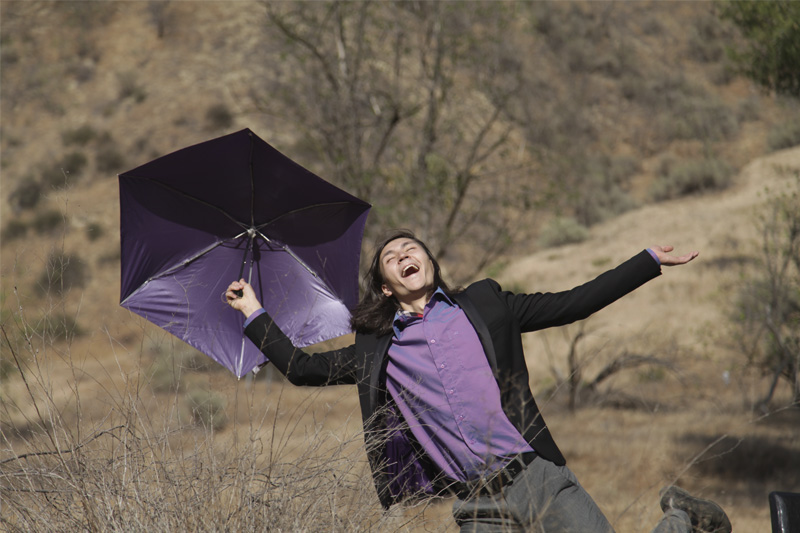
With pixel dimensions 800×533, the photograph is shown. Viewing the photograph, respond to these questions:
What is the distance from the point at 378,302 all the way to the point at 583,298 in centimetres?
84

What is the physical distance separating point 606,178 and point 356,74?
29585mm

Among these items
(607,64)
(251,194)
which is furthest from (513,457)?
(607,64)

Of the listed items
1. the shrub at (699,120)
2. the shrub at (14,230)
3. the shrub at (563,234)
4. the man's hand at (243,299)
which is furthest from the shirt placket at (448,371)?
the shrub at (699,120)

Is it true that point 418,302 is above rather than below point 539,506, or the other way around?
above

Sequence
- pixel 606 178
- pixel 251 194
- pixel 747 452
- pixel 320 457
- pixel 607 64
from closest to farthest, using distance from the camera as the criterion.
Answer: pixel 320 457 → pixel 251 194 → pixel 747 452 → pixel 606 178 → pixel 607 64

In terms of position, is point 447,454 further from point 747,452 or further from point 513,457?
point 747,452

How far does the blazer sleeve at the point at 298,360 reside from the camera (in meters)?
2.93

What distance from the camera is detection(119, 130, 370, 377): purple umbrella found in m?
3.50

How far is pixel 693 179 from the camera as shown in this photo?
3241 cm

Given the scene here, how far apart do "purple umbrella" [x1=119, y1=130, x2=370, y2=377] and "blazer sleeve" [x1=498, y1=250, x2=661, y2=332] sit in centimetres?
106

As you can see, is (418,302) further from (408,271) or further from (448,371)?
(448,371)

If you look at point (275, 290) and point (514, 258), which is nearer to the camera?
point (275, 290)

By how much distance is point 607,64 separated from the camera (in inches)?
1773

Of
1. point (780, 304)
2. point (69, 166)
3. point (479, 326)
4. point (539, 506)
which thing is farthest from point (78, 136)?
point (539, 506)
